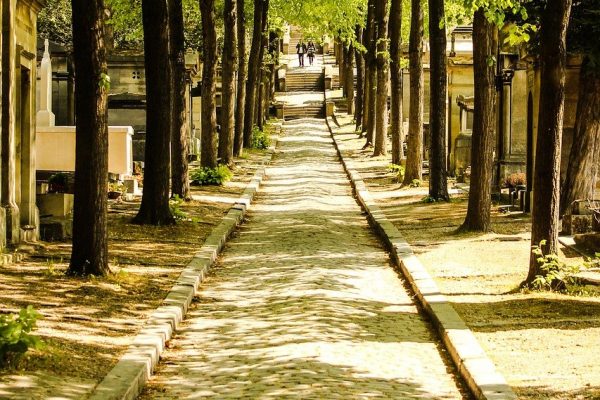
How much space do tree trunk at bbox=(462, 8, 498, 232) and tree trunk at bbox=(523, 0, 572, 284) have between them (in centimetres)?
566

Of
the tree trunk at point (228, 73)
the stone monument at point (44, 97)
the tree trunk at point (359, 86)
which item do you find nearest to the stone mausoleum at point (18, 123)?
the stone monument at point (44, 97)

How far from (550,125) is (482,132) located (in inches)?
232

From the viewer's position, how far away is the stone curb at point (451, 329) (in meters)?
8.92

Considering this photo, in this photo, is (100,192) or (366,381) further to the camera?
(100,192)

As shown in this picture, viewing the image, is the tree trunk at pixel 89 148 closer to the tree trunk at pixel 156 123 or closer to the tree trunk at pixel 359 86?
the tree trunk at pixel 156 123

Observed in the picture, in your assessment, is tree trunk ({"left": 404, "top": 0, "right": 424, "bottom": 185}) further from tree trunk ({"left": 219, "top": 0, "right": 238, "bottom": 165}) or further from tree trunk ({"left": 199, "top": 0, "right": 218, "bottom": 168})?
tree trunk ({"left": 219, "top": 0, "right": 238, "bottom": 165})

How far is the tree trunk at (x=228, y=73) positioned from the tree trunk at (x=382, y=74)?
13.9 feet

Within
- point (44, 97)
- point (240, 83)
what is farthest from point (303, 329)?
point (240, 83)

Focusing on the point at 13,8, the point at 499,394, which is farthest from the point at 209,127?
the point at 499,394

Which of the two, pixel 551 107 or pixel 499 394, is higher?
pixel 551 107

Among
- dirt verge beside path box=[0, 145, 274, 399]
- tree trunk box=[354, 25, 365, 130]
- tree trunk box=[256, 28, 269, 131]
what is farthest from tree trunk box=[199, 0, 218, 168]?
tree trunk box=[354, 25, 365, 130]

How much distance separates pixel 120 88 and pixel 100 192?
22558 mm

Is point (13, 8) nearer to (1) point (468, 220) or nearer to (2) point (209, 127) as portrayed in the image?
(1) point (468, 220)

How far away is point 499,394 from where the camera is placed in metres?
8.53
